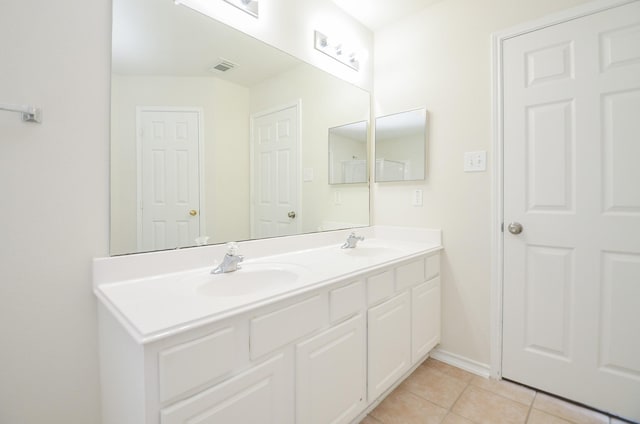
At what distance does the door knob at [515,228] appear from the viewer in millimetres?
1672

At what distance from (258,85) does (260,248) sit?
0.88 meters

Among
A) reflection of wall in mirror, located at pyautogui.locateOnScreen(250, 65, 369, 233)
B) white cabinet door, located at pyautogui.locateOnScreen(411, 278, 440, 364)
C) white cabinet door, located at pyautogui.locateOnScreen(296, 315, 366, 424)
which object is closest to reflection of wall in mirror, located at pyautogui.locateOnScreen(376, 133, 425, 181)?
reflection of wall in mirror, located at pyautogui.locateOnScreen(250, 65, 369, 233)

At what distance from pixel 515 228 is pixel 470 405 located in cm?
100

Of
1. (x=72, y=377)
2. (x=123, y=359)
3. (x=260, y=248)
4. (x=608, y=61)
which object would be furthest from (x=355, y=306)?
(x=608, y=61)

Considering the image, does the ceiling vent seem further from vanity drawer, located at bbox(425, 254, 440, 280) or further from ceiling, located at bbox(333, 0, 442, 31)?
vanity drawer, located at bbox(425, 254, 440, 280)

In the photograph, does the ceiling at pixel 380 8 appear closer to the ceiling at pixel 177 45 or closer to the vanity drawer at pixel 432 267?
the ceiling at pixel 177 45

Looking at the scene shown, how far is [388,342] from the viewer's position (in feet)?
4.91

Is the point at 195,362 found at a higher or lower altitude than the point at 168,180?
lower

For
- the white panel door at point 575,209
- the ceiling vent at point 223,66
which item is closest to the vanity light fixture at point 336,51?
the ceiling vent at point 223,66

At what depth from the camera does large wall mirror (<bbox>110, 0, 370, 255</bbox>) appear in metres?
1.17

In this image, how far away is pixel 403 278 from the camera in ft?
5.26

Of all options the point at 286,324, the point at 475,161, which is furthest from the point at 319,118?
the point at 286,324

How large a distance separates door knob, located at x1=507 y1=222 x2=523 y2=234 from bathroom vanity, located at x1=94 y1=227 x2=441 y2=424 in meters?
0.52

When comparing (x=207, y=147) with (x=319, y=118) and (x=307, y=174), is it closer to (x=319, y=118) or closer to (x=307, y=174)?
(x=307, y=174)
